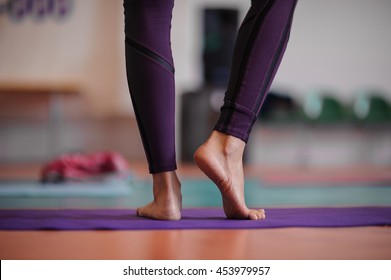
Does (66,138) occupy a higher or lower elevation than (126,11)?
lower

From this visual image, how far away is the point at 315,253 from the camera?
33.4 inches

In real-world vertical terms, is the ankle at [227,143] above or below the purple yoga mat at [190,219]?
above

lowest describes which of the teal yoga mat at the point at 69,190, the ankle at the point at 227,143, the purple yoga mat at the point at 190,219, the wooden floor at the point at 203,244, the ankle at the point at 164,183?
the teal yoga mat at the point at 69,190

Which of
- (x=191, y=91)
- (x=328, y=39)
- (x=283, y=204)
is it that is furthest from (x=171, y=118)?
(x=328, y=39)

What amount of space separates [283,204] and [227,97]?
83 cm

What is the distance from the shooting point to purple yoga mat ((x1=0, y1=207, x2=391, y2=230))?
110 cm

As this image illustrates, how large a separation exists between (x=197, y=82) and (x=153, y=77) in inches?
162

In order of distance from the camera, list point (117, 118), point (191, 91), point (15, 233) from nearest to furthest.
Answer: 1. point (15, 233)
2. point (191, 91)
3. point (117, 118)

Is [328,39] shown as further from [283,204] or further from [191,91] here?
[283,204]

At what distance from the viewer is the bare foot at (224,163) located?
1.07 meters

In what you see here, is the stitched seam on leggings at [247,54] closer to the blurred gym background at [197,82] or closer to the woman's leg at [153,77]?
the woman's leg at [153,77]

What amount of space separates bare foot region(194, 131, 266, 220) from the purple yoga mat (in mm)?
71

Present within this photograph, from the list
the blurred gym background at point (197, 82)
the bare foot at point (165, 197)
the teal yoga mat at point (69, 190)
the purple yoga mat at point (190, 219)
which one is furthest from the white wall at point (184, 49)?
the bare foot at point (165, 197)

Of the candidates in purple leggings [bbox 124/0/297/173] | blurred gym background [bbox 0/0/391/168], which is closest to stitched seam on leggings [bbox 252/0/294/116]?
purple leggings [bbox 124/0/297/173]
